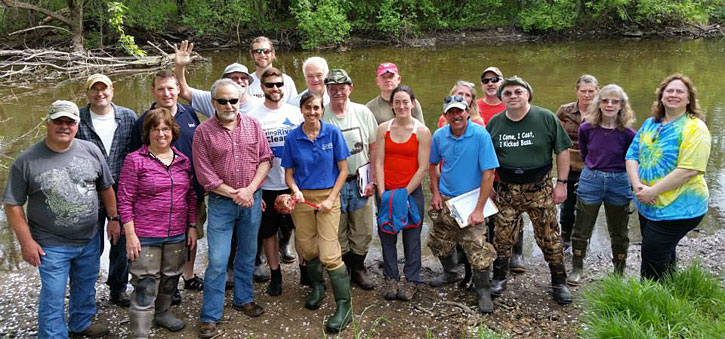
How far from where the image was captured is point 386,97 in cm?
522

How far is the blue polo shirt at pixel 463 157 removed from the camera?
4.43m

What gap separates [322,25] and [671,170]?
21956 millimetres

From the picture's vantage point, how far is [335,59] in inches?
866

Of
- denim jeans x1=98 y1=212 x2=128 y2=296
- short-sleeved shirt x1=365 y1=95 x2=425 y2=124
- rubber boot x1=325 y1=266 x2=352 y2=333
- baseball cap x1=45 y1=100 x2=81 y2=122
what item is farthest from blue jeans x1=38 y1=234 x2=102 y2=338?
short-sleeved shirt x1=365 y1=95 x2=425 y2=124

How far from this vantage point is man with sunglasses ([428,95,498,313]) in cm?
444

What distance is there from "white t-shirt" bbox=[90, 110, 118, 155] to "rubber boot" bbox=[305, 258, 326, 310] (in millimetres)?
1848

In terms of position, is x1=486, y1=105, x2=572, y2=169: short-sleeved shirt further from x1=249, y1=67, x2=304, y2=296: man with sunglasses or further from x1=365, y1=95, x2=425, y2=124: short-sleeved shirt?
x1=249, y1=67, x2=304, y2=296: man with sunglasses

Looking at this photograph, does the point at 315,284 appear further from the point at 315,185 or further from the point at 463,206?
the point at 463,206

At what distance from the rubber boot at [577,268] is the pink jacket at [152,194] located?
11.2 feet

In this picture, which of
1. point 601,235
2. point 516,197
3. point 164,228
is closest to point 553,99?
point 601,235

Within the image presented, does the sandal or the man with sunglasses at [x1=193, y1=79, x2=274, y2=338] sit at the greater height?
the man with sunglasses at [x1=193, y1=79, x2=274, y2=338]

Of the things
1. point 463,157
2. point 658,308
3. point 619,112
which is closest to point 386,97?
point 463,157

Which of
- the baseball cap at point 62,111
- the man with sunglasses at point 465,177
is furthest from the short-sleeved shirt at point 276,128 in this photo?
the baseball cap at point 62,111

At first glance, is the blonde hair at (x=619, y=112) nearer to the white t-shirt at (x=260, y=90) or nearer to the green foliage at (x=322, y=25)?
the white t-shirt at (x=260, y=90)
